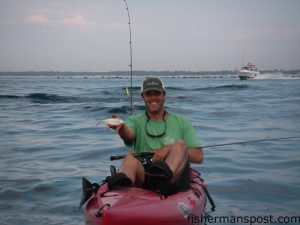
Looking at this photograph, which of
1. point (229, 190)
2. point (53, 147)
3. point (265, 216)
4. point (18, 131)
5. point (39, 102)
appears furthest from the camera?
point (39, 102)

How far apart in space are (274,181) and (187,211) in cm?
497

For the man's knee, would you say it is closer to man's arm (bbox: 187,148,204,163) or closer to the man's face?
man's arm (bbox: 187,148,204,163)

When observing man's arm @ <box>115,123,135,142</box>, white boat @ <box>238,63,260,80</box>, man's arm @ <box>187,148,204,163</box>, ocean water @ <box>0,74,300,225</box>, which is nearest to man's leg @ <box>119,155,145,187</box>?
man's arm @ <box>115,123,135,142</box>

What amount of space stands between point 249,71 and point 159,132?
7955cm

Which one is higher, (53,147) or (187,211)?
(187,211)

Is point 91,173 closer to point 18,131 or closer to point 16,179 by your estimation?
point 16,179

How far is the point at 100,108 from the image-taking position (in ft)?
87.3

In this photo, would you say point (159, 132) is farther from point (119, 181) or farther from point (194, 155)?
point (119, 181)

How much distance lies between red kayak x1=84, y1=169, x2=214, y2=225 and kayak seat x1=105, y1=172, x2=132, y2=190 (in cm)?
8

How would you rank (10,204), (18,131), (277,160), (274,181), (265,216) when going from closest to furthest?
1. (265,216)
2. (10,204)
3. (274,181)
4. (277,160)
5. (18,131)

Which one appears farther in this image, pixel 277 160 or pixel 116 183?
pixel 277 160

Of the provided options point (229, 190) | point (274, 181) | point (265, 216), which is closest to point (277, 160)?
point (274, 181)

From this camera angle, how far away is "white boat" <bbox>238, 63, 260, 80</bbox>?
83244mm

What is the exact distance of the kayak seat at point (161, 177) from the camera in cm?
527
